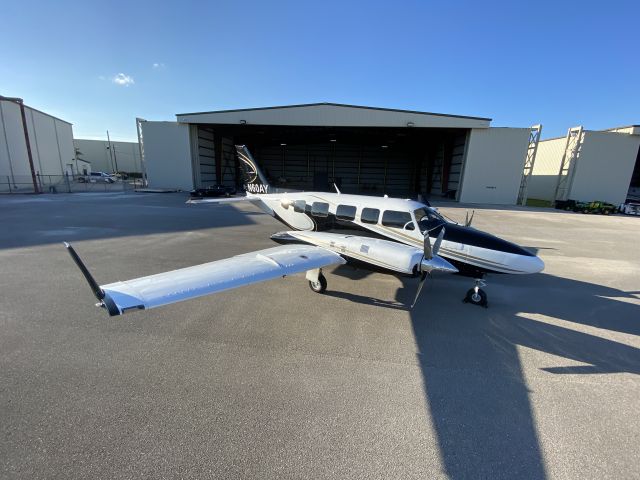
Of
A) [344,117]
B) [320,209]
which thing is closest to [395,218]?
[320,209]

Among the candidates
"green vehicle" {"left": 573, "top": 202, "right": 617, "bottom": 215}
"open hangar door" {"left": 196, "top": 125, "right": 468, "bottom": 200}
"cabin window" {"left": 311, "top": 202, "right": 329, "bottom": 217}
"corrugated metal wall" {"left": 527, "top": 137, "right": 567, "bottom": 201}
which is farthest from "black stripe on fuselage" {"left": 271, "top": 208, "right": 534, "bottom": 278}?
"corrugated metal wall" {"left": 527, "top": 137, "right": 567, "bottom": 201}

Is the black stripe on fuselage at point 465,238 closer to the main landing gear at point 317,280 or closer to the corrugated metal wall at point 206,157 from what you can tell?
the main landing gear at point 317,280

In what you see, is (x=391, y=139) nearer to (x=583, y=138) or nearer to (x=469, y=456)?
(x=583, y=138)

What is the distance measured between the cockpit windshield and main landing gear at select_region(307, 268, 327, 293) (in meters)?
2.89

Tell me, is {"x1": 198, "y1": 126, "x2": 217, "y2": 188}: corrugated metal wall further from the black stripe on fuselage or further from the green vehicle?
the green vehicle

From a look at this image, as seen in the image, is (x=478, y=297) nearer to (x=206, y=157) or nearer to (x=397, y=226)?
(x=397, y=226)

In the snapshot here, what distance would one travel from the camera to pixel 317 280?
23.6ft

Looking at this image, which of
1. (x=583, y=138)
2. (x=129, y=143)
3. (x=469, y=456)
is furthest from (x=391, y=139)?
(x=129, y=143)

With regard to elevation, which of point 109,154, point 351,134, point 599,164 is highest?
point 351,134

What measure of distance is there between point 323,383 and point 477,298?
4.89 meters

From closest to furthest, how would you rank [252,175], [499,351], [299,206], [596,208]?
[499,351] < [299,206] < [252,175] < [596,208]

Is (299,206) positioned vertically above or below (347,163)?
below

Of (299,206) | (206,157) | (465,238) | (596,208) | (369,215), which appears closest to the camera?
(465,238)

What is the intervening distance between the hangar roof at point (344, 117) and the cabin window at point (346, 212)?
86.5 ft
